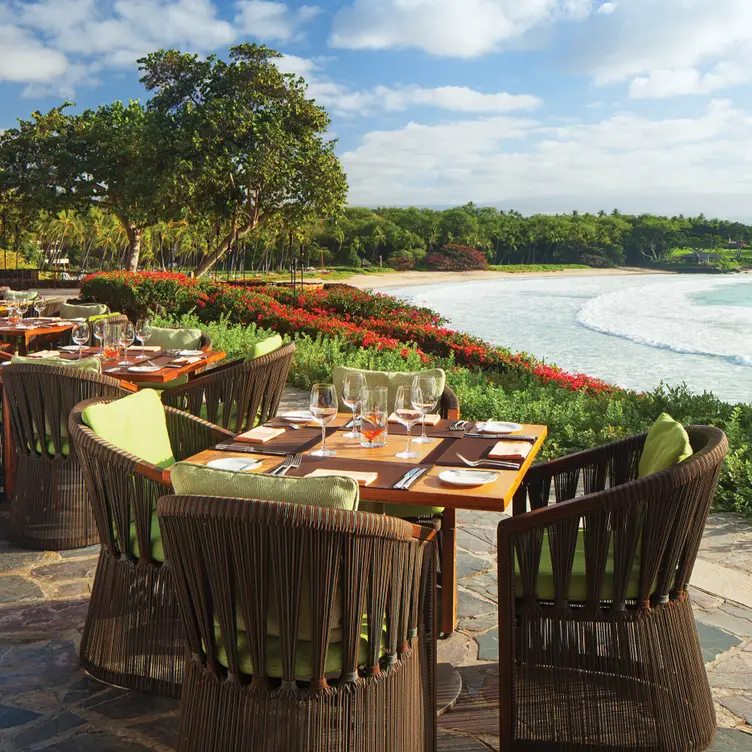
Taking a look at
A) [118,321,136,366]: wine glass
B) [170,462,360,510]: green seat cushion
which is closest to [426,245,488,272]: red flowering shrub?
[118,321,136,366]: wine glass

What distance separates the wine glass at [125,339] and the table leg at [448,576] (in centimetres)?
289

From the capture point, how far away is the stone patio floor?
2471mm

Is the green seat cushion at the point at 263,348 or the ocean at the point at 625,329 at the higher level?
the green seat cushion at the point at 263,348

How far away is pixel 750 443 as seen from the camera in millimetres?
5457

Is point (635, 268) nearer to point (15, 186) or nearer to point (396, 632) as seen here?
point (15, 186)

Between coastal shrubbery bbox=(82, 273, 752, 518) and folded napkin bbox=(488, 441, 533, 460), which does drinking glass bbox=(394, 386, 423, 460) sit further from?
coastal shrubbery bbox=(82, 273, 752, 518)

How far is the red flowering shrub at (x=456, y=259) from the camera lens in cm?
7156

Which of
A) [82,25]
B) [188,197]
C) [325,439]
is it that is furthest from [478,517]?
[188,197]

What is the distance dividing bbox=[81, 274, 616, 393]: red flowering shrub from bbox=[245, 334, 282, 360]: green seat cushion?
3960 millimetres

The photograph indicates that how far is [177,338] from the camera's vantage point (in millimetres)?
6508

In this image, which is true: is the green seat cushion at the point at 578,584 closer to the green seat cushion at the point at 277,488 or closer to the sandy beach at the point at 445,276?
the green seat cushion at the point at 277,488

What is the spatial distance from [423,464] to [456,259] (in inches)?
2799

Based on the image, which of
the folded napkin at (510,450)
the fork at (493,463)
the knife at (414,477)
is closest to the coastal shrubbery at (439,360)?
the folded napkin at (510,450)

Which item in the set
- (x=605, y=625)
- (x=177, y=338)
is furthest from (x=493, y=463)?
(x=177, y=338)
